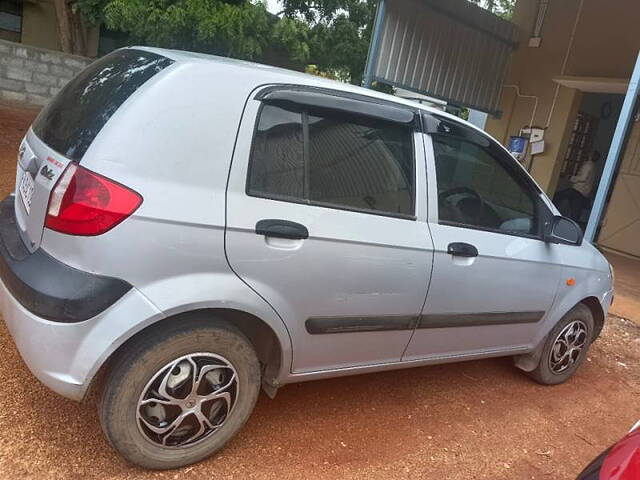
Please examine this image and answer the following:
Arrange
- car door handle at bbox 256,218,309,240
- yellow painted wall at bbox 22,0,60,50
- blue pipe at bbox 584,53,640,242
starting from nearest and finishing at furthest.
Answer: car door handle at bbox 256,218,309,240, blue pipe at bbox 584,53,640,242, yellow painted wall at bbox 22,0,60,50

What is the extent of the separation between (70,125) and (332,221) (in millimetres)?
1211

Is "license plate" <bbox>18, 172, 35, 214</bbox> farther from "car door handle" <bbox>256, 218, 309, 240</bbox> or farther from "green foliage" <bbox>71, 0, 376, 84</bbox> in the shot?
"green foliage" <bbox>71, 0, 376, 84</bbox>

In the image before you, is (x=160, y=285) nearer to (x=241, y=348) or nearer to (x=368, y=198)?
(x=241, y=348)

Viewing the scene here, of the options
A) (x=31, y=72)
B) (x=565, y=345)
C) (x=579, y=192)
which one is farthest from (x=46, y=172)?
(x=31, y=72)

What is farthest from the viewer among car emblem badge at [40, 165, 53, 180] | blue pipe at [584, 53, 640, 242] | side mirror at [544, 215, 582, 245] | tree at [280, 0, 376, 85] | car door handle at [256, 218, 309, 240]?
tree at [280, 0, 376, 85]

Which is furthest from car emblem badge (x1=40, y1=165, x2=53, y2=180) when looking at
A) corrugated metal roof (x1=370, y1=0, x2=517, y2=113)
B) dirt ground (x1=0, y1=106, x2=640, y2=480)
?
corrugated metal roof (x1=370, y1=0, x2=517, y2=113)

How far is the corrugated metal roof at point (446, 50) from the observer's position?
7625mm

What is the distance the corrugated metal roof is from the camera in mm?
7625

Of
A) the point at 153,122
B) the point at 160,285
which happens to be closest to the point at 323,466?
the point at 160,285

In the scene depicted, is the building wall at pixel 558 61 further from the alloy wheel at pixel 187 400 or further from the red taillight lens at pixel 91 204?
the red taillight lens at pixel 91 204

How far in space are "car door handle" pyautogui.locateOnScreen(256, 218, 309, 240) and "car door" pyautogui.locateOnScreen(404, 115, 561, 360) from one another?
82cm

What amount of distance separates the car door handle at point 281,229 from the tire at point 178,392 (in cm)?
45

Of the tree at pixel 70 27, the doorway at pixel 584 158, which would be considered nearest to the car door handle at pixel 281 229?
the doorway at pixel 584 158

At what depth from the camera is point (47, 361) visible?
6.95 feet
